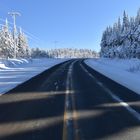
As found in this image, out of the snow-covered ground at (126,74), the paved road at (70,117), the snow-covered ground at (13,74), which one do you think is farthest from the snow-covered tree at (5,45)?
the paved road at (70,117)

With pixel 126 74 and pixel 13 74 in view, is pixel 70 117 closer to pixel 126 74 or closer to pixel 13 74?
pixel 126 74

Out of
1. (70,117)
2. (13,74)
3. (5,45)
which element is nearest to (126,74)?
(13,74)

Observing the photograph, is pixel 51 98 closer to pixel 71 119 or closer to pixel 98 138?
pixel 71 119

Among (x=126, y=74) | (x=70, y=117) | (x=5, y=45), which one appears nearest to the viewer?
(x=70, y=117)

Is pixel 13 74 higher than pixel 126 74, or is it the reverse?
pixel 126 74

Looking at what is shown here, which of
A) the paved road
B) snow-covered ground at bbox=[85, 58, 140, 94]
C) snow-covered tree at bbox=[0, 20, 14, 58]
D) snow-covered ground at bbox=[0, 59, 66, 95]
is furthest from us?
snow-covered tree at bbox=[0, 20, 14, 58]

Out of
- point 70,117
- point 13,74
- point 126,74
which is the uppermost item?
point 70,117

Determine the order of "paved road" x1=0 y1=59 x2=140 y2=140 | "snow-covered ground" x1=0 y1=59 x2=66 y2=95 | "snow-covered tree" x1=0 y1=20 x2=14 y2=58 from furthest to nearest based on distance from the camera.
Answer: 1. "snow-covered tree" x1=0 y1=20 x2=14 y2=58
2. "snow-covered ground" x1=0 y1=59 x2=66 y2=95
3. "paved road" x1=0 y1=59 x2=140 y2=140

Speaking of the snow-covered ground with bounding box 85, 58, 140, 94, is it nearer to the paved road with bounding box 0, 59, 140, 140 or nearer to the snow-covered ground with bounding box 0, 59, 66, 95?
the paved road with bounding box 0, 59, 140, 140

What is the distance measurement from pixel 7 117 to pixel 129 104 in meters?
4.47

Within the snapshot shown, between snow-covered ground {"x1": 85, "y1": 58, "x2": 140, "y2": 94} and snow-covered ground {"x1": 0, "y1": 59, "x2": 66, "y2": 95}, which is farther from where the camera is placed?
snow-covered ground {"x1": 0, "y1": 59, "x2": 66, "y2": 95}

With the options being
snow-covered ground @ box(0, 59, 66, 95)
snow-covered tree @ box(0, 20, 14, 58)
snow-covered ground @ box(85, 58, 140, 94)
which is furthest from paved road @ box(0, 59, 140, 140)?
snow-covered tree @ box(0, 20, 14, 58)

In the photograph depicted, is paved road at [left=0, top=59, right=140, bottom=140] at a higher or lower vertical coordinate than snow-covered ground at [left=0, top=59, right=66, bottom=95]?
higher

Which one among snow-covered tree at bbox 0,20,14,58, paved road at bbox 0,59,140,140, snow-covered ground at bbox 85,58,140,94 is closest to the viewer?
paved road at bbox 0,59,140,140
